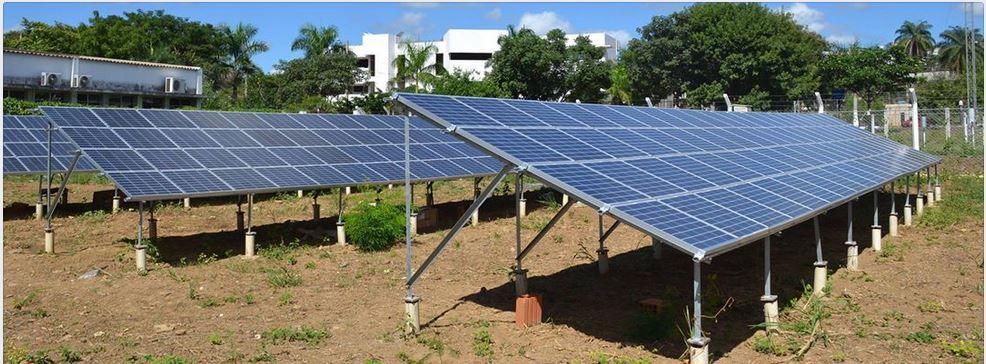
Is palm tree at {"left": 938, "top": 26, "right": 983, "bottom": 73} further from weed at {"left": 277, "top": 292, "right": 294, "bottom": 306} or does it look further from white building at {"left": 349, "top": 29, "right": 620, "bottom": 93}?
weed at {"left": 277, "top": 292, "right": 294, "bottom": 306}

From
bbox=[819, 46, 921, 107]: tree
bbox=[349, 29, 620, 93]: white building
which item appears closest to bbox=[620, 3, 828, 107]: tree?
bbox=[819, 46, 921, 107]: tree

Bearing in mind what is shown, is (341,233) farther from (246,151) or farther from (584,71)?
(584,71)

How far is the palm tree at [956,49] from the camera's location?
81.2 m

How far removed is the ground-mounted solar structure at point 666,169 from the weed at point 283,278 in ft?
10.6

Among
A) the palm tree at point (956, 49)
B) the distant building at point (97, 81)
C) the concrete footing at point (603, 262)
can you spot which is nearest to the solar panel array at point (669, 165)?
the concrete footing at point (603, 262)

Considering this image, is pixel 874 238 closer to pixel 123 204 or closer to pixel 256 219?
pixel 256 219

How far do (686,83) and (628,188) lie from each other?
4498 centimetres

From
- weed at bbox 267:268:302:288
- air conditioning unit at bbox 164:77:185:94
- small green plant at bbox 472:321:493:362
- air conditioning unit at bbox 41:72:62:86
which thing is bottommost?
small green plant at bbox 472:321:493:362

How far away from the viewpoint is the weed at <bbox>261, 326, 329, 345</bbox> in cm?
1131

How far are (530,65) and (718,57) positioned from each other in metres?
11.8

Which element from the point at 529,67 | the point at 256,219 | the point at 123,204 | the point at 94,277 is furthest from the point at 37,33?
the point at 94,277

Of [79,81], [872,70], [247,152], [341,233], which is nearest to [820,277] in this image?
[341,233]

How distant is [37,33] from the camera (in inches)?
2327

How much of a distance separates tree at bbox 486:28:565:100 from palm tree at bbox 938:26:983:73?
48.8 metres
